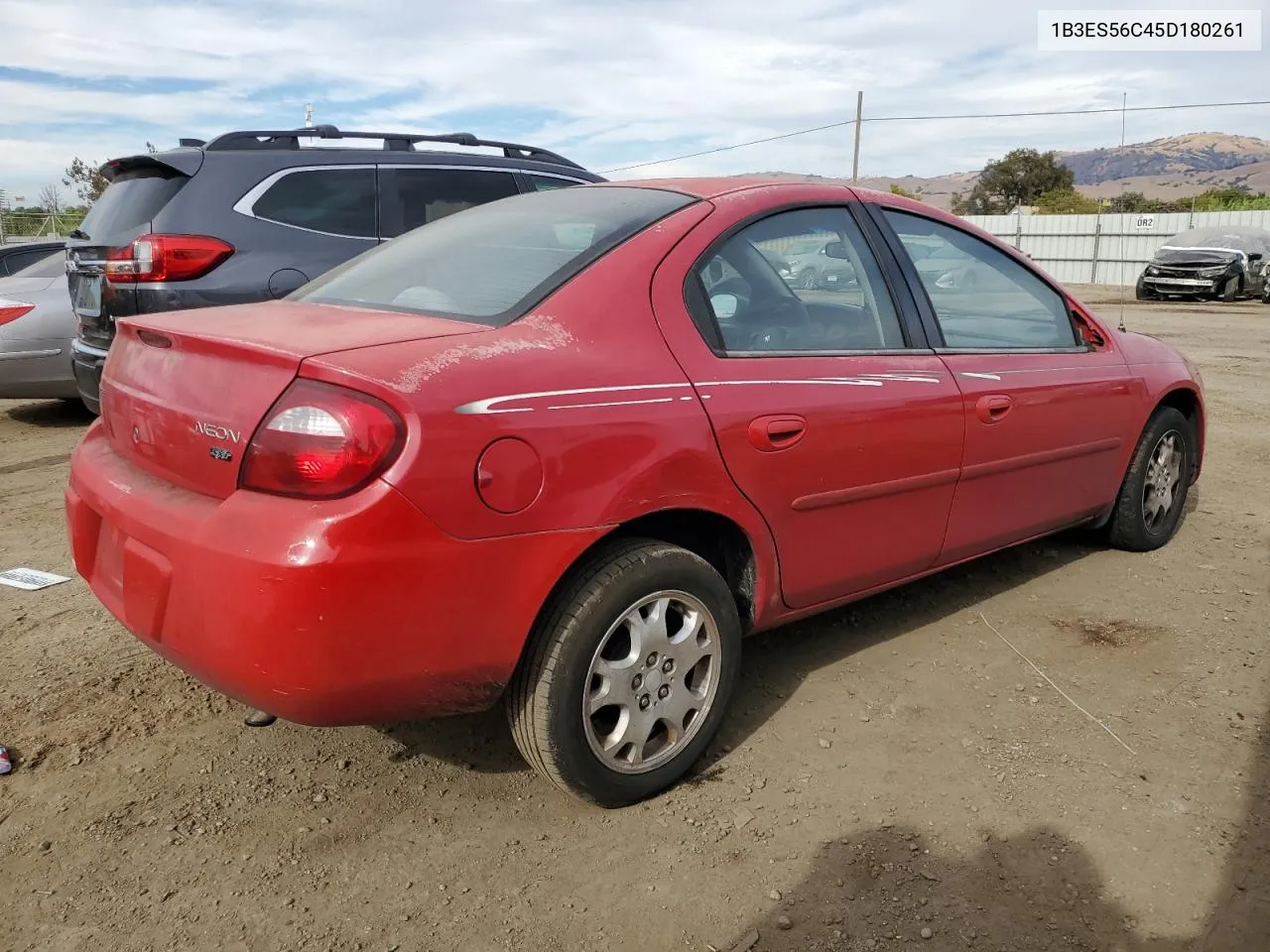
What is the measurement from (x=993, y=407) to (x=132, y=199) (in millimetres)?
4508

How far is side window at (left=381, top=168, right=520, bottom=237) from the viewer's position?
230 inches

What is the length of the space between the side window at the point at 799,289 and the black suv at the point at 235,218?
10.1 ft

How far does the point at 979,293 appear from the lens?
371 cm

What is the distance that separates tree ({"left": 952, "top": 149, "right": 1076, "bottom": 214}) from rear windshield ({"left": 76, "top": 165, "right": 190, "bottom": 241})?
61561mm

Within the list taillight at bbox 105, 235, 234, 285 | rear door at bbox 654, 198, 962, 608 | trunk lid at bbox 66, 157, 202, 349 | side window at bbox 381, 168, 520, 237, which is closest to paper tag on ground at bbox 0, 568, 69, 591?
trunk lid at bbox 66, 157, 202, 349

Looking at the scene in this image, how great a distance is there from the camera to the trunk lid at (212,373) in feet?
7.30

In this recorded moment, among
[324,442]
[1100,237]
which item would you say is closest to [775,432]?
[324,442]

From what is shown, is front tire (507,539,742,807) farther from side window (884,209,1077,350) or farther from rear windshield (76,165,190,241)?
rear windshield (76,165,190,241)

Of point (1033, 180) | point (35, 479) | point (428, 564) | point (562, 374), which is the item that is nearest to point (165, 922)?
→ point (428, 564)

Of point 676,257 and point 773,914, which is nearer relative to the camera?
point 773,914

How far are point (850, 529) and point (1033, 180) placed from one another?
6778cm

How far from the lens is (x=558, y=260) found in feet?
8.93

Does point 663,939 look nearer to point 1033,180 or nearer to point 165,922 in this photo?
point 165,922

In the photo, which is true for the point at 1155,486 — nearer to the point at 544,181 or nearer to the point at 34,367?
the point at 544,181
